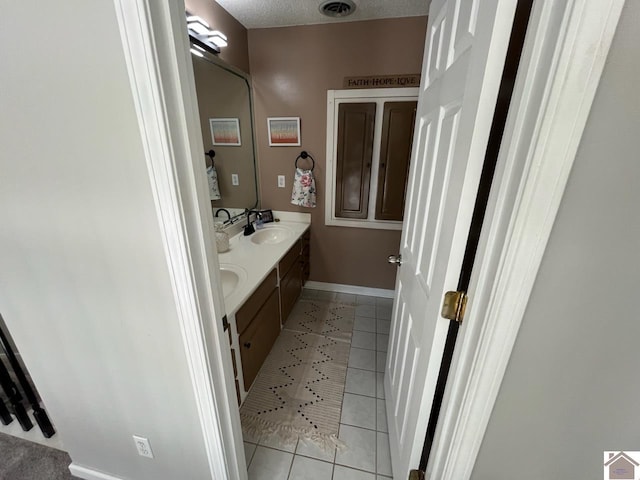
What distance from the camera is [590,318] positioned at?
53cm

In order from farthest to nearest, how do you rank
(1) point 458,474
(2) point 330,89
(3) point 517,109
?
1. (2) point 330,89
2. (1) point 458,474
3. (3) point 517,109

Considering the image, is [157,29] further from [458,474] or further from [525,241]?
[458,474]

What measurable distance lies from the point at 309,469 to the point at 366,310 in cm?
145

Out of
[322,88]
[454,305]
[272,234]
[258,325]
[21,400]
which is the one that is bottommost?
[21,400]

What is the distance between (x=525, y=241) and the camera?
51 cm

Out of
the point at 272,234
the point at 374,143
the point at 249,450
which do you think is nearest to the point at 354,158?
the point at 374,143

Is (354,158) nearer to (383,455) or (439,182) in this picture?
(439,182)

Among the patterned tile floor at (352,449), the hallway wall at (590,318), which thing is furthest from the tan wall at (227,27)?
the patterned tile floor at (352,449)

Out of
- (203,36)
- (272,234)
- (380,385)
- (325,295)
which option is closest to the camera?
(203,36)

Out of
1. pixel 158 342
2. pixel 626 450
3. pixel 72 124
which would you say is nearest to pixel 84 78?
pixel 72 124

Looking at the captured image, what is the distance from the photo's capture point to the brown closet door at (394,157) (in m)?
2.17

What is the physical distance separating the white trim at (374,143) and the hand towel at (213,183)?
0.99 m

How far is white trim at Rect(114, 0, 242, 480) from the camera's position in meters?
0.51

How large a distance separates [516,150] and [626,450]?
664 millimetres
